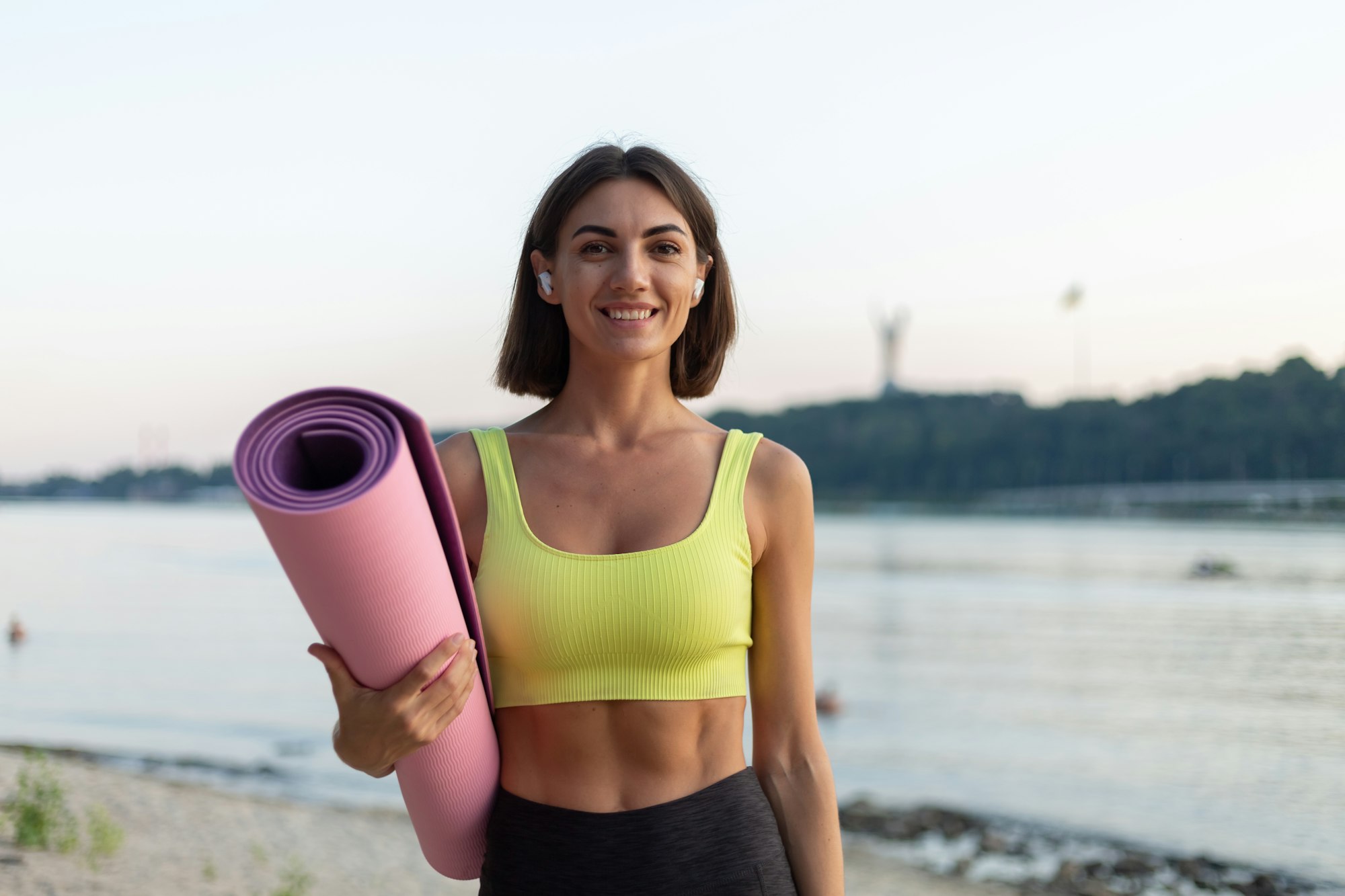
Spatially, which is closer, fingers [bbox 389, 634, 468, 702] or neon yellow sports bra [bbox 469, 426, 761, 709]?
fingers [bbox 389, 634, 468, 702]

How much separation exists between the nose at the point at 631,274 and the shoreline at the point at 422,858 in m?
7.15

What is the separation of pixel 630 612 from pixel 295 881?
6.86 metres

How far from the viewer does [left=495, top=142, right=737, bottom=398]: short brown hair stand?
75.2 inches

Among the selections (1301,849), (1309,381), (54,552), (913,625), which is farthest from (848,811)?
(54,552)

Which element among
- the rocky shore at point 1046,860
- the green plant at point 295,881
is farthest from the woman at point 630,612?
the rocky shore at point 1046,860

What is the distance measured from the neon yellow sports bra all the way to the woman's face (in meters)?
0.31

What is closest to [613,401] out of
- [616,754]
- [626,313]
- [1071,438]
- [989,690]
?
[626,313]

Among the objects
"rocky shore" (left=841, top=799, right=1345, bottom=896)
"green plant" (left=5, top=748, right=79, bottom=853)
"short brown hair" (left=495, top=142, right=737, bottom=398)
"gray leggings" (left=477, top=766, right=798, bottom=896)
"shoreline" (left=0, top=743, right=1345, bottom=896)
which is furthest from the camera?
"rocky shore" (left=841, top=799, right=1345, bottom=896)

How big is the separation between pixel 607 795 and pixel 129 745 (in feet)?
48.3

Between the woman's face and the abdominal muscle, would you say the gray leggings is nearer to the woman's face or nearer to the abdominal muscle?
the abdominal muscle

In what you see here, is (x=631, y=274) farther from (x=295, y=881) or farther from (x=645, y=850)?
(x=295, y=881)

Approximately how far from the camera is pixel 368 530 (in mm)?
1422

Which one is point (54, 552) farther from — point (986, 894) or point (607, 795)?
point (607, 795)

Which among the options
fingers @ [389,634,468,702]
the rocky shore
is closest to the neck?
fingers @ [389,634,468,702]
